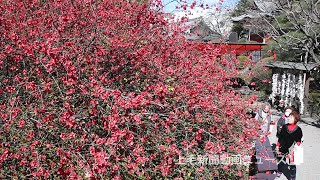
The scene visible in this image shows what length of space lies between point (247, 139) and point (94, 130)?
6.08 feet

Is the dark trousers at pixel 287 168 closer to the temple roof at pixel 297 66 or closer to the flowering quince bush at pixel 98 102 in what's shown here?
the flowering quince bush at pixel 98 102

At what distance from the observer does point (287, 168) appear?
18.0 feet

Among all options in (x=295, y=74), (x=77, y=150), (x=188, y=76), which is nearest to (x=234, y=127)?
(x=188, y=76)

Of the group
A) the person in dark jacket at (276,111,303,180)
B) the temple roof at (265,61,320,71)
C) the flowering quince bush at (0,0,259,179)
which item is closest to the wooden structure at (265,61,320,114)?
the temple roof at (265,61,320,71)

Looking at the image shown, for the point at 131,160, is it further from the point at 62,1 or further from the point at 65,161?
the point at 62,1

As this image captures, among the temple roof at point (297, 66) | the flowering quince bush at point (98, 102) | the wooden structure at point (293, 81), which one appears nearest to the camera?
the flowering quince bush at point (98, 102)

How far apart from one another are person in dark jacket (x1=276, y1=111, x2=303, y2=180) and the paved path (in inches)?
18.3

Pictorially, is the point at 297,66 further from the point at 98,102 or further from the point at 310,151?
the point at 98,102

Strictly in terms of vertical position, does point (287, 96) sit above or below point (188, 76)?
below

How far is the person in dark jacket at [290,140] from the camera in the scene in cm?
532

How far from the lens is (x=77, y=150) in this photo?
2871 millimetres

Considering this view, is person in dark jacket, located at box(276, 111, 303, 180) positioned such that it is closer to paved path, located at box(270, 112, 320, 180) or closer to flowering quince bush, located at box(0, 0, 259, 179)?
paved path, located at box(270, 112, 320, 180)

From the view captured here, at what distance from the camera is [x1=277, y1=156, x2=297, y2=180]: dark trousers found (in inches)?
212

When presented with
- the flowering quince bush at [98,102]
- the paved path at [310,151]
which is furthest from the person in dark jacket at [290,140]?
the flowering quince bush at [98,102]
